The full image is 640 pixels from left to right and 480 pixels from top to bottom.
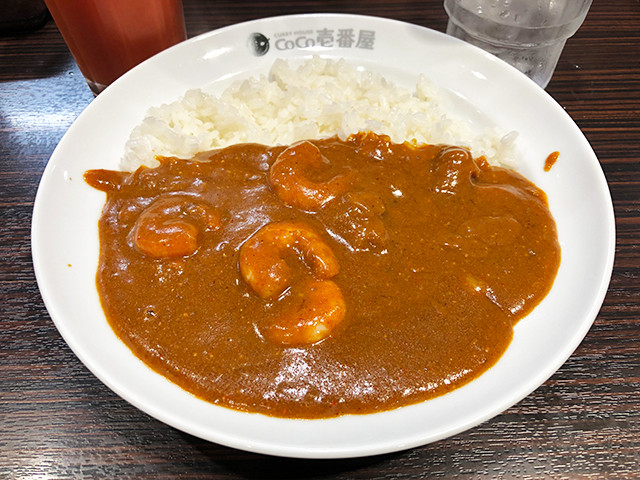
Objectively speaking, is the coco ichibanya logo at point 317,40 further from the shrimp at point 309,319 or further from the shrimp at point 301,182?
the shrimp at point 309,319

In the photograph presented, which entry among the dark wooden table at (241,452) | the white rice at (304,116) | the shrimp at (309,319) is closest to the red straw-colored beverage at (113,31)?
the white rice at (304,116)

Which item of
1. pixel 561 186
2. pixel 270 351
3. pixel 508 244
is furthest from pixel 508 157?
pixel 270 351

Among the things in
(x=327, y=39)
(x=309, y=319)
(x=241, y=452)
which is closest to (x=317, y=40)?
(x=327, y=39)

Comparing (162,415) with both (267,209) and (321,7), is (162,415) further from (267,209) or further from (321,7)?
(321,7)

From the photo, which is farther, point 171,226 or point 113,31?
point 113,31

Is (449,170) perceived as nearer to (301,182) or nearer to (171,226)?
(301,182)

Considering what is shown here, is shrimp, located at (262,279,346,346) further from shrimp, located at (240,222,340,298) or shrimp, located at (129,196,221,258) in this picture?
shrimp, located at (129,196,221,258)
